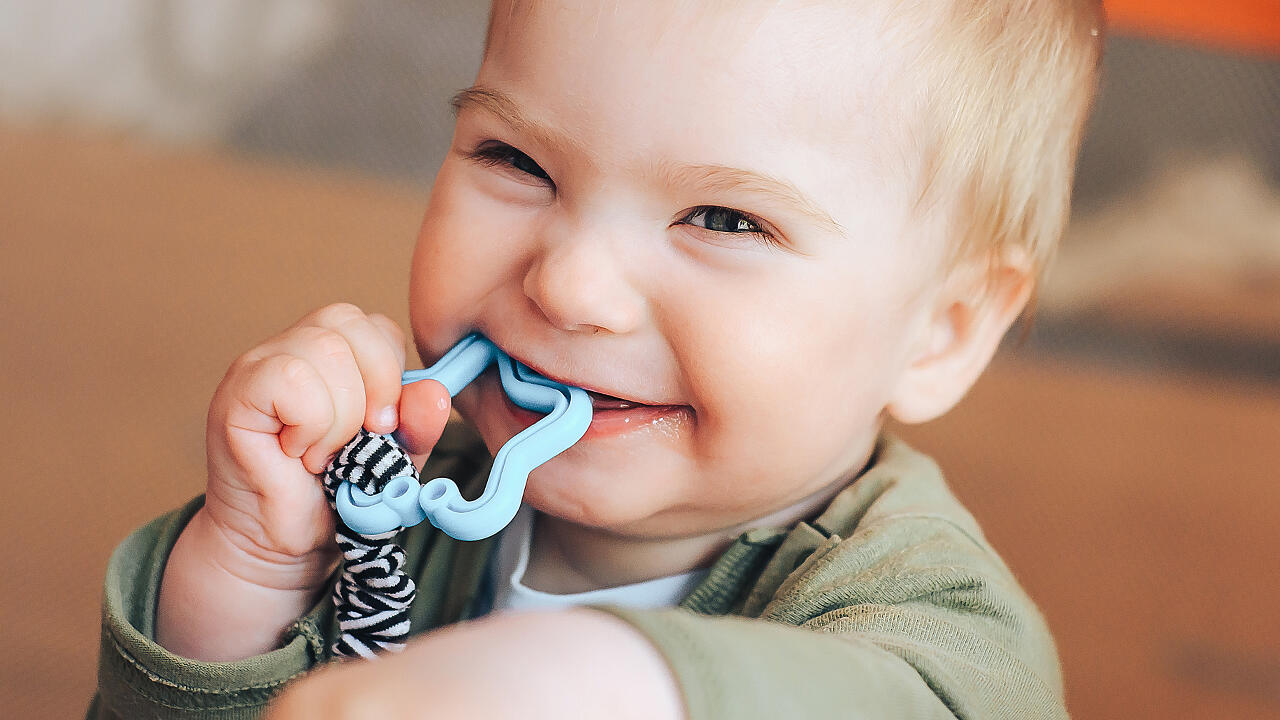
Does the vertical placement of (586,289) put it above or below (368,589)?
above

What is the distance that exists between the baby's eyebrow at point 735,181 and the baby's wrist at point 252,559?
10.8 inches

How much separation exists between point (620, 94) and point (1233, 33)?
89 centimetres

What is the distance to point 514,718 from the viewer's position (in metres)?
0.36

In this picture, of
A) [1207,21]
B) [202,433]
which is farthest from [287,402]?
[1207,21]

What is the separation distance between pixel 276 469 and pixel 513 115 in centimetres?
20

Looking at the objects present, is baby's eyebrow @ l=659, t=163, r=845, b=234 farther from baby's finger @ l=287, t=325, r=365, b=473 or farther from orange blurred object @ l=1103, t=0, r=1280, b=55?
orange blurred object @ l=1103, t=0, r=1280, b=55

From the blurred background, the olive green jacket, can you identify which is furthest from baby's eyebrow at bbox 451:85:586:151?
the blurred background

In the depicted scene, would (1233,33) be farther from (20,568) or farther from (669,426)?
(20,568)

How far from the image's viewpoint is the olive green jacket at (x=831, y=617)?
0.44 meters

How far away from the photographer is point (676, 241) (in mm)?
579

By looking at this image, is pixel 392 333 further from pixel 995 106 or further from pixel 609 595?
pixel 995 106

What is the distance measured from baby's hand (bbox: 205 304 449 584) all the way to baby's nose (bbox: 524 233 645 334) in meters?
0.08

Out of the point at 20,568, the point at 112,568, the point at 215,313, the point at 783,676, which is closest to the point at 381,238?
the point at 215,313

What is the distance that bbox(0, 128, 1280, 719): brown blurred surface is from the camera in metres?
1.00
